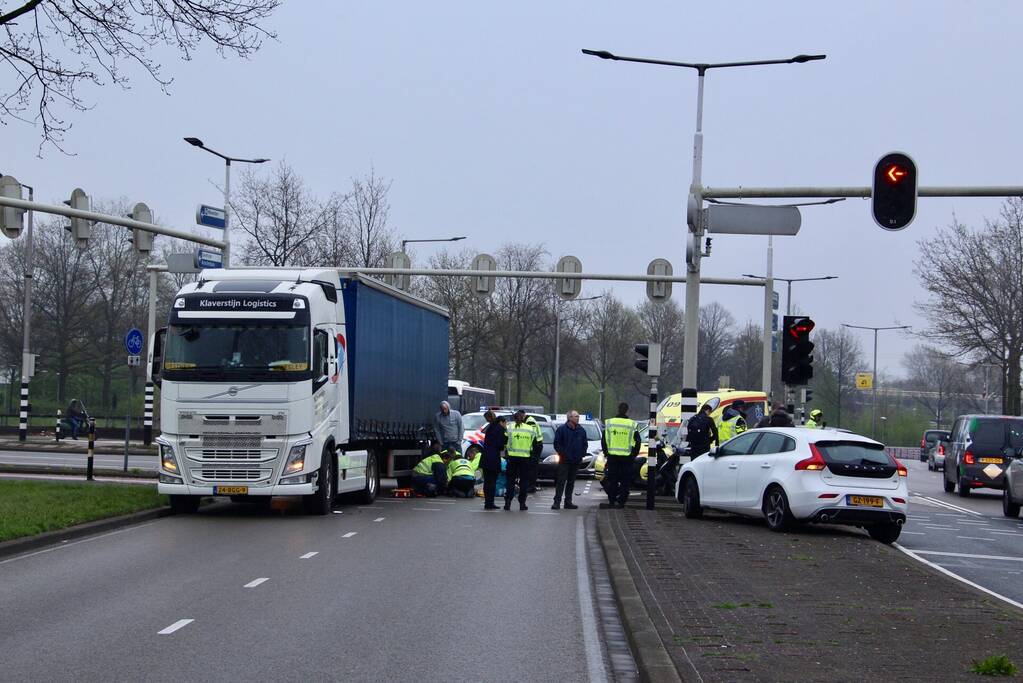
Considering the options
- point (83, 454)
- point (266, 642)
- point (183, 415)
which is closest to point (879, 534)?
point (183, 415)

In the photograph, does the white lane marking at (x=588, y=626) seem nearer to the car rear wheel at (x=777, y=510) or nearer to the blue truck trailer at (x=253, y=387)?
the car rear wheel at (x=777, y=510)

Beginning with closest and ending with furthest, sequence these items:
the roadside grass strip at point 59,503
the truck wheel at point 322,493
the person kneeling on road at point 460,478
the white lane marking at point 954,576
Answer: the white lane marking at point 954,576 → the roadside grass strip at point 59,503 → the truck wheel at point 322,493 → the person kneeling on road at point 460,478

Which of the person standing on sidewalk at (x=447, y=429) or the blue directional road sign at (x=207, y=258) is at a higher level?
the blue directional road sign at (x=207, y=258)

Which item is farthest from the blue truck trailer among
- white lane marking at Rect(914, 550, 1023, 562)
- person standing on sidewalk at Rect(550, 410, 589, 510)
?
white lane marking at Rect(914, 550, 1023, 562)

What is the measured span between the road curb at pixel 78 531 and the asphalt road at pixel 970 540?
10316 mm

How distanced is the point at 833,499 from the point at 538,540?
4.01 meters

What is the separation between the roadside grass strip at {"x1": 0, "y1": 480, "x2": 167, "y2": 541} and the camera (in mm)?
16250

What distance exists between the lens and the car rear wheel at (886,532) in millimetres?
18562

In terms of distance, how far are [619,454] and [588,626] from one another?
12.1 meters

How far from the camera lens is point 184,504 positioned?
20500 mm

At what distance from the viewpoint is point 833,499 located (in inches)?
716

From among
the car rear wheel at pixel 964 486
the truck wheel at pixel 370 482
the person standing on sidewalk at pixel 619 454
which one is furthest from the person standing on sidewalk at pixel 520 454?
the car rear wheel at pixel 964 486

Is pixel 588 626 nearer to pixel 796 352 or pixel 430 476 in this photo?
pixel 430 476

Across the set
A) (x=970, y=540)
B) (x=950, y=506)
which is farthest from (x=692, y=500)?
(x=950, y=506)
